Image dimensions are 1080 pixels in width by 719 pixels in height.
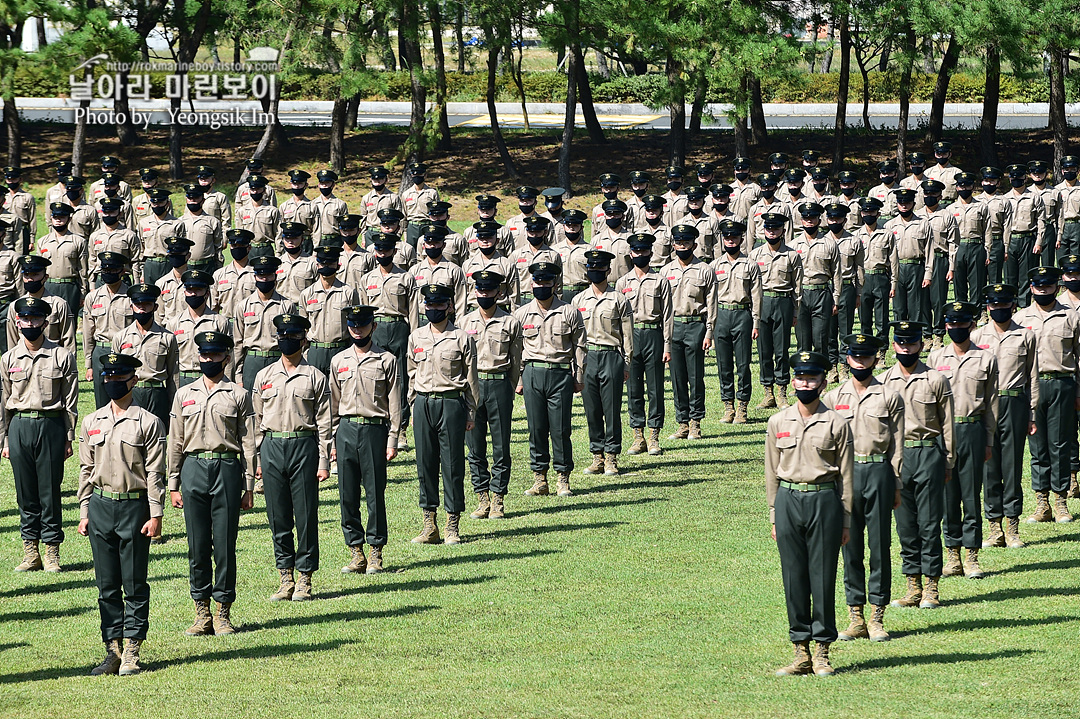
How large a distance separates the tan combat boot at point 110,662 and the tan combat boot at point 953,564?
679 centimetres

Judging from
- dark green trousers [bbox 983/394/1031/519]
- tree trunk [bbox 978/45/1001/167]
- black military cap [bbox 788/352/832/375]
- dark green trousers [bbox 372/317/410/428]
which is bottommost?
dark green trousers [bbox 983/394/1031/519]

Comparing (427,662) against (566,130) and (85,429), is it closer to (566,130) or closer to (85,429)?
(85,429)

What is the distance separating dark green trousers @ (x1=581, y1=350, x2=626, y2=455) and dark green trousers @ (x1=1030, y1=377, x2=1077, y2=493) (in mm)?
→ 4533

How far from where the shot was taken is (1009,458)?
532 inches

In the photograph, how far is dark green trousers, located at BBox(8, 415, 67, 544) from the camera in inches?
528

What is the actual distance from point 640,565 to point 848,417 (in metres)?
3.00

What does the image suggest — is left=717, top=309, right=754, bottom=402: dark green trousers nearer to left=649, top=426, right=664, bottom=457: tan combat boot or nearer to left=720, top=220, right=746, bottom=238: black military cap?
left=720, top=220, right=746, bottom=238: black military cap

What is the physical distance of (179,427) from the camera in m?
11.4

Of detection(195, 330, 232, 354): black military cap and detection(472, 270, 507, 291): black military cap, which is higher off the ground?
detection(472, 270, 507, 291): black military cap

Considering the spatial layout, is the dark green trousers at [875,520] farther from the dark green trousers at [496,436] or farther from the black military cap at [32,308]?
the black military cap at [32,308]

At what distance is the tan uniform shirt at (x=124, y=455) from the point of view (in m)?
10.8

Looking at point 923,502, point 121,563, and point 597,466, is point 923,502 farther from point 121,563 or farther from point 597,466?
point 121,563

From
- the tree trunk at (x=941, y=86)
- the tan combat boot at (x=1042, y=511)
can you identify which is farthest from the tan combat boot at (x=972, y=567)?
the tree trunk at (x=941, y=86)

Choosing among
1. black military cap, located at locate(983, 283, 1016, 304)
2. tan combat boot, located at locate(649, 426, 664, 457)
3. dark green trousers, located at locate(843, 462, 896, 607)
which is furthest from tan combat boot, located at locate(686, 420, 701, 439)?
dark green trousers, located at locate(843, 462, 896, 607)
